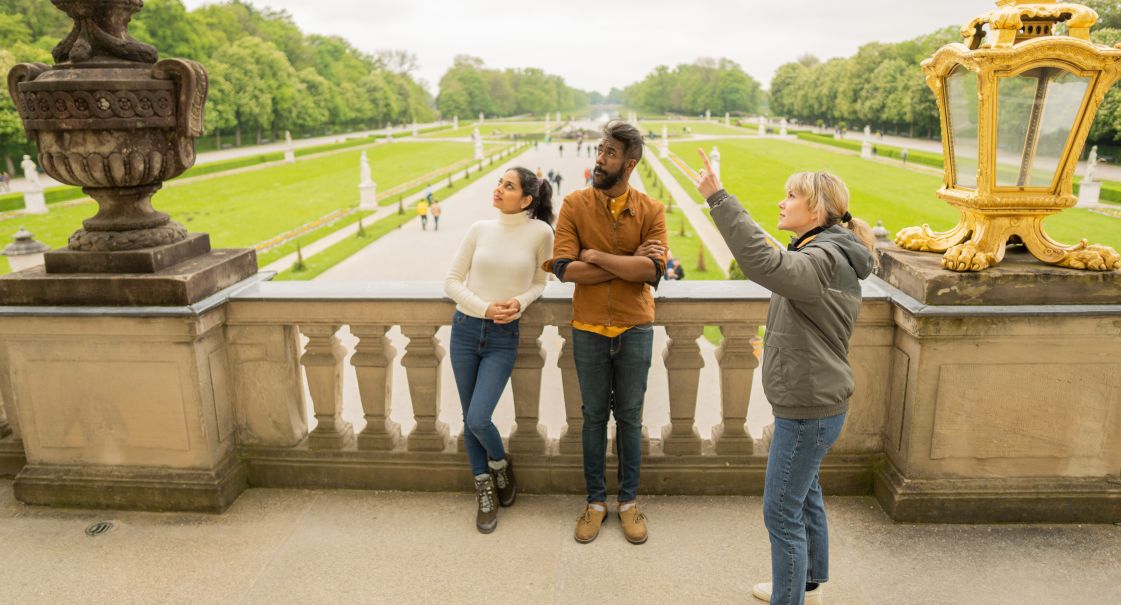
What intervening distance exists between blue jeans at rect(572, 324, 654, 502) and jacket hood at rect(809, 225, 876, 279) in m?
1.02

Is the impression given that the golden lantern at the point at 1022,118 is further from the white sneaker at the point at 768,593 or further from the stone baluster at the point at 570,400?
the stone baluster at the point at 570,400

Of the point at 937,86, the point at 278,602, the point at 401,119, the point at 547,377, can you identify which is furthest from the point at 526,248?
the point at 401,119

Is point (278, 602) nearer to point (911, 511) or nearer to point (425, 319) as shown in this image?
point (425, 319)

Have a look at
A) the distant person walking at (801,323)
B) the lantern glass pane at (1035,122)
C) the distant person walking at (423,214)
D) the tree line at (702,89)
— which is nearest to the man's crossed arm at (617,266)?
the distant person walking at (801,323)

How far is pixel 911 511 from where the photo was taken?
13.1ft

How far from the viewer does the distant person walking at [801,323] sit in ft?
8.58

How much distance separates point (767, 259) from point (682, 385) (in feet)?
5.74

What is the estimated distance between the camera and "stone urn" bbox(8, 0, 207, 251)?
369 centimetres

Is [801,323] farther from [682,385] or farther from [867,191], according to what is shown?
[867,191]

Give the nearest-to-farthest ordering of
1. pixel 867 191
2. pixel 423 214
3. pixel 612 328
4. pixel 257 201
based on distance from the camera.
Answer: pixel 612 328, pixel 423 214, pixel 257 201, pixel 867 191

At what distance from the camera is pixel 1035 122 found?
147 inches

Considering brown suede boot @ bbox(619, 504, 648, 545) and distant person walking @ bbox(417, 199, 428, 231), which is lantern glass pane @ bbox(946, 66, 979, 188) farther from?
distant person walking @ bbox(417, 199, 428, 231)

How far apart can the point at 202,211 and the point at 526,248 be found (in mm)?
33350

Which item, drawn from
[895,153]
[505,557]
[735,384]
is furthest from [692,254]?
[895,153]
